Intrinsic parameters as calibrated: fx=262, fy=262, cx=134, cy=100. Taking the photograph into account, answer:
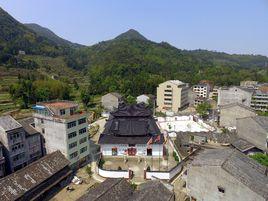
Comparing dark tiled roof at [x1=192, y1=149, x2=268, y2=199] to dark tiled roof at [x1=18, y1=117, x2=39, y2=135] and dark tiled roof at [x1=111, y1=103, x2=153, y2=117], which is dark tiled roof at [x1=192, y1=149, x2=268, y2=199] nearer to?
dark tiled roof at [x1=111, y1=103, x2=153, y2=117]

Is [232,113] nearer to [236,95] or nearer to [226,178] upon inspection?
[236,95]

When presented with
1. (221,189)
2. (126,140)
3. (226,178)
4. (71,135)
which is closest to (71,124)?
(71,135)

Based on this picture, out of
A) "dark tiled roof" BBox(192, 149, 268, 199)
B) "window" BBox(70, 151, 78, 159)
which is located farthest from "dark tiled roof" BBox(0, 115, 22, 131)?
"dark tiled roof" BBox(192, 149, 268, 199)

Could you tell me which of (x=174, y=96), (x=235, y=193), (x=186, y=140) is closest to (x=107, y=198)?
(x=235, y=193)

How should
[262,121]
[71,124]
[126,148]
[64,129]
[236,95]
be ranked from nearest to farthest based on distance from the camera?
[64,129], [71,124], [126,148], [262,121], [236,95]

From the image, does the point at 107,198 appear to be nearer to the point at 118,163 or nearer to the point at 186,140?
the point at 118,163
